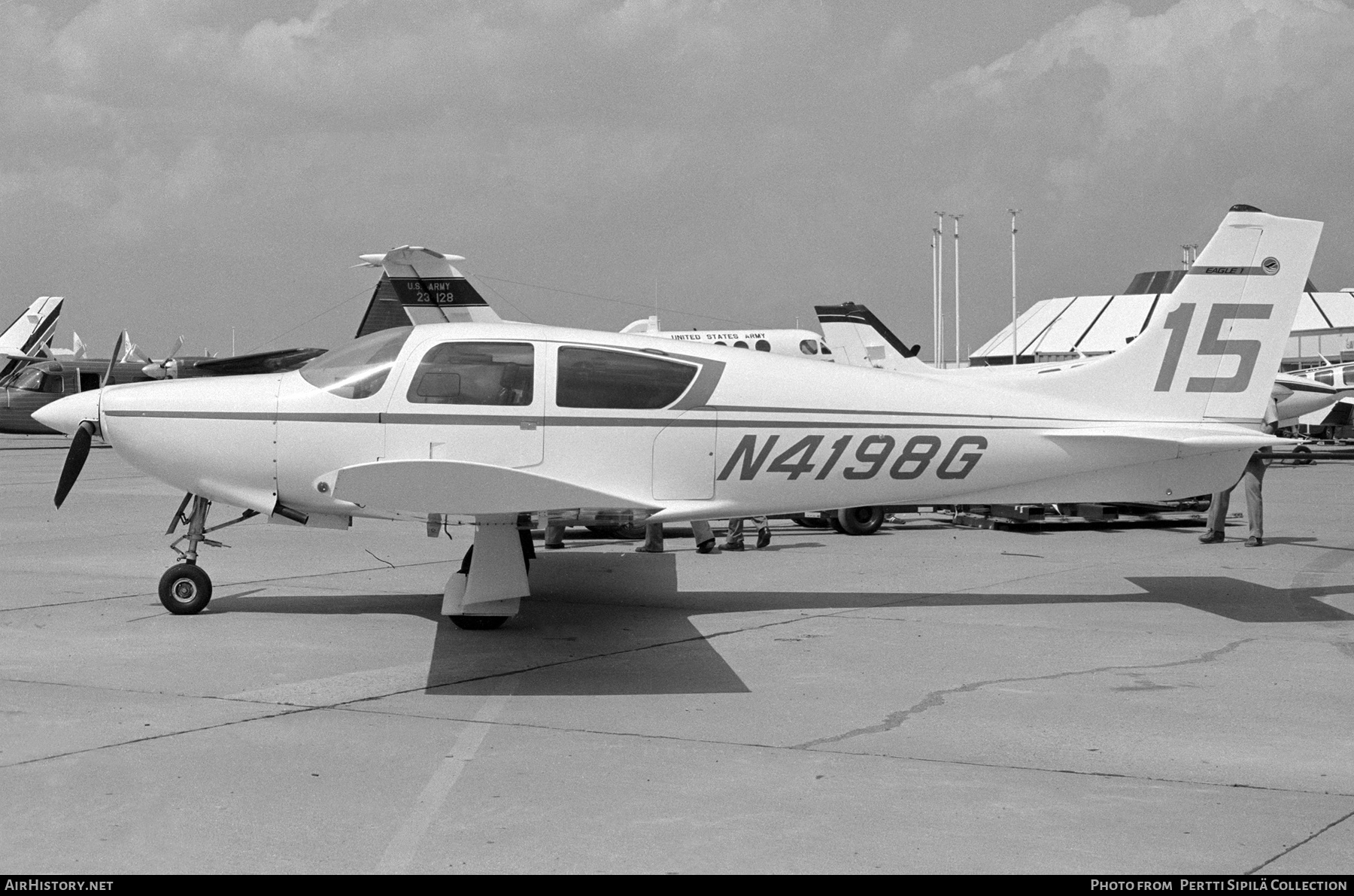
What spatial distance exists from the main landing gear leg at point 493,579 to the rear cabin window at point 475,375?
0.89 meters

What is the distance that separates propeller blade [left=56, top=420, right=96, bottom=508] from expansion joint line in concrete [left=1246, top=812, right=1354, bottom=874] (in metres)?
7.72

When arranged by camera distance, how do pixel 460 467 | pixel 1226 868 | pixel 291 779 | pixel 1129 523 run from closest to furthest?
1. pixel 1226 868
2. pixel 291 779
3. pixel 460 467
4. pixel 1129 523

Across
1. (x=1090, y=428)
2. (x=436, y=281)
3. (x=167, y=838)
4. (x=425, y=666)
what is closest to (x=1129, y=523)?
(x=1090, y=428)

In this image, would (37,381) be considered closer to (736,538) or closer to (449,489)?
(736,538)

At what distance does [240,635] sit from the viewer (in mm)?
8375

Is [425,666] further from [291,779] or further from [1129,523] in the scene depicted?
[1129,523]

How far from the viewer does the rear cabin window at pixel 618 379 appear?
861 centimetres

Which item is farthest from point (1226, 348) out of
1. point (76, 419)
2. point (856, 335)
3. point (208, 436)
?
point (856, 335)

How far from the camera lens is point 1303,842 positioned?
4414 millimetres

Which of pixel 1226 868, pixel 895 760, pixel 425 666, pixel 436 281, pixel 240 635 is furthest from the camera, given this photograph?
pixel 436 281

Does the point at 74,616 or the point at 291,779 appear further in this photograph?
the point at 74,616

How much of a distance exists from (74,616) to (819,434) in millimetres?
5451

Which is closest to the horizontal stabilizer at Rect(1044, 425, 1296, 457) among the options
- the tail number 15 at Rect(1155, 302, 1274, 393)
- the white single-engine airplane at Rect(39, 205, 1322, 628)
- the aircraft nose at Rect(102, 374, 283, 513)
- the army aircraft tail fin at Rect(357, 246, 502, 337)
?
the white single-engine airplane at Rect(39, 205, 1322, 628)

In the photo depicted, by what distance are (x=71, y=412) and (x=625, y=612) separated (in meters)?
4.18
